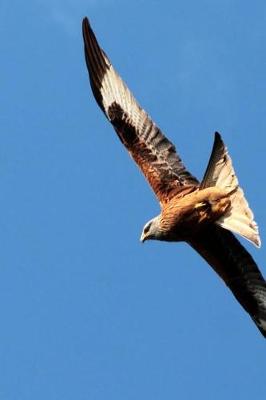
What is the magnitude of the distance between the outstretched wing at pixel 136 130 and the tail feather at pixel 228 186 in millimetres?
906

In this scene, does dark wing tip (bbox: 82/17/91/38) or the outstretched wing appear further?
dark wing tip (bbox: 82/17/91/38)

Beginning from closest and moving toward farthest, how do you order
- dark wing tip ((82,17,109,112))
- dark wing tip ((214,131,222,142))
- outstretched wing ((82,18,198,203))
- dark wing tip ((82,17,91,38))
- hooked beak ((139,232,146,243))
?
dark wing tip ((214,131,222,142)) < hooked beak ((139,232,146,243)) < outstretched wing ((82,18,198,203)) < dark wing tip ((82,17,91,38)) < dark wing tip ((82,17,109,112))

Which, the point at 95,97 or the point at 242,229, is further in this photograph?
the point at 95,97

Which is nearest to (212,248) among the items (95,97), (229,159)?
(229,159)

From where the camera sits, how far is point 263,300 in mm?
15594

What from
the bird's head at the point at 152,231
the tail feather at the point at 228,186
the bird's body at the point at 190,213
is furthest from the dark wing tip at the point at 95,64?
the tail feather at the point at 228,186

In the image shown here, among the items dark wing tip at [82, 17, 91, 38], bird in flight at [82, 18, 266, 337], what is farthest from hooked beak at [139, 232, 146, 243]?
dark wing tip at [82, 17, 91, 38]

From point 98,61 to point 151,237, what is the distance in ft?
10.7

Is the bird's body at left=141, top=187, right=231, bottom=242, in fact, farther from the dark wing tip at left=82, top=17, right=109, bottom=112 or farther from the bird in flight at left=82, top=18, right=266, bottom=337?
the dark wing tip at left=82, top=17, right=109, bottom=112

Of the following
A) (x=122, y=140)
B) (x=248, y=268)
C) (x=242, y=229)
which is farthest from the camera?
(x=122, y=140)

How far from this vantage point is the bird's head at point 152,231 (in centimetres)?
1535

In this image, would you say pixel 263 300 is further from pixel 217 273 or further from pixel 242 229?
pixel 242 229

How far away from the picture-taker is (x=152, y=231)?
15438 mm

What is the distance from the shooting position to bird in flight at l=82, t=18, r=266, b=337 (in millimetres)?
14656
